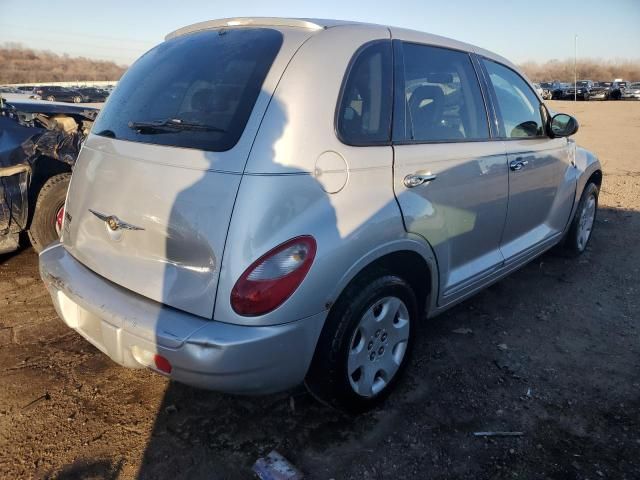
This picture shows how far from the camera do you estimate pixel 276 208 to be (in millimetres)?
1891

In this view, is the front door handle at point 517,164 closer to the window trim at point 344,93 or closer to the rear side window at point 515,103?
the rear side window at point 515,103

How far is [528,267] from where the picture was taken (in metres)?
4.61

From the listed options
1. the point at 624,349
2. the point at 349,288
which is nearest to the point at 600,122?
the point at 624,349

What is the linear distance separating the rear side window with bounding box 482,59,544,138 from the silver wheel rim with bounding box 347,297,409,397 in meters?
1.53

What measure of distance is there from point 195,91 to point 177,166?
1.44ft

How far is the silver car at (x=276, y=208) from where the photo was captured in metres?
1.90

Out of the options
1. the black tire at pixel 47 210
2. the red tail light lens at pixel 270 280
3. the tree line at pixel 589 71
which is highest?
the red tail light lens at pixel 270 280

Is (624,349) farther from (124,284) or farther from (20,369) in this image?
(20,369)

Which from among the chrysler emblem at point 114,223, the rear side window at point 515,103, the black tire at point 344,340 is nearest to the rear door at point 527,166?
the rear side window at point 515,103

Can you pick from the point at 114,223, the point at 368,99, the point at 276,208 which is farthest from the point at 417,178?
the point at 114,223

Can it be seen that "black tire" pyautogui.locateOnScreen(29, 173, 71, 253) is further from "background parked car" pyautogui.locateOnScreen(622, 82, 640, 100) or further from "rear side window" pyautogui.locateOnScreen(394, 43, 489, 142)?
"background parked car" pyautogui.locateOnScreen(622, 82, 640, 100)

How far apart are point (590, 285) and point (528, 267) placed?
0.56 m

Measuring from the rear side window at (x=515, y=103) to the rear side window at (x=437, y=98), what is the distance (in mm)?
270

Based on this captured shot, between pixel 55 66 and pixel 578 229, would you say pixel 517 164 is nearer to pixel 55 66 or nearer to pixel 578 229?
pixel 578 229
